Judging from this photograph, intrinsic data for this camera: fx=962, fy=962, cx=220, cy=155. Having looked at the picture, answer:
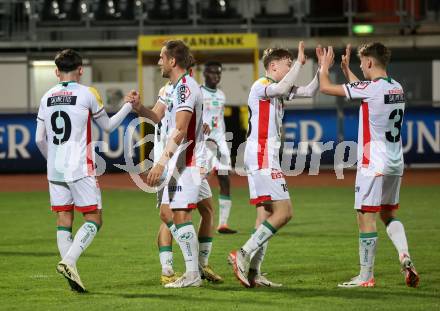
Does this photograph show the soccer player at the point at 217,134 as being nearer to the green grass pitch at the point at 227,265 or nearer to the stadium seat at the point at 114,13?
the green grass pitch at the point at 227,265

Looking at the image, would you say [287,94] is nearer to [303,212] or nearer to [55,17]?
[303,212]

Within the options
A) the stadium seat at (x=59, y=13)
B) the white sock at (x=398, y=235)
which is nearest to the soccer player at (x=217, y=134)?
the white sock at (x=398, y=235)

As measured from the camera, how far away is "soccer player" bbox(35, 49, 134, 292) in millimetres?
8570

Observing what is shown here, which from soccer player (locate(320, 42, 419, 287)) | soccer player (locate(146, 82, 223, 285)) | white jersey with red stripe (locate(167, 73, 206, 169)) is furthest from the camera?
soccer player (locate(146, 82, 223, 285))

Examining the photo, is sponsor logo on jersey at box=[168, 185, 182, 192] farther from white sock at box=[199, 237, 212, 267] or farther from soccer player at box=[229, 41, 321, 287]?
white sock at box=[199, 237, 212, 267]

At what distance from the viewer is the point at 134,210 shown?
17.0 meters

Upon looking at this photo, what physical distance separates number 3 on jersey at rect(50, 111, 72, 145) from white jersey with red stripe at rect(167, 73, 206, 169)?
0.92 meters

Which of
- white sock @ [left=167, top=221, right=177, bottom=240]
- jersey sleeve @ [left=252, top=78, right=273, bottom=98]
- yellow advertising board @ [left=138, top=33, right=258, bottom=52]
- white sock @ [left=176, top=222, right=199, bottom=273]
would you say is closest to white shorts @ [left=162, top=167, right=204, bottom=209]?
white sock @ [left=176, top=222, right=199, bottom=273]

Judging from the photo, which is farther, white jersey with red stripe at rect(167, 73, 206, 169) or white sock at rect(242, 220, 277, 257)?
white sock at rect(242, 220, 277, 257)

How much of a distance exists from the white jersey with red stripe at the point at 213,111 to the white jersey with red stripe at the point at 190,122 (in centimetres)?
525

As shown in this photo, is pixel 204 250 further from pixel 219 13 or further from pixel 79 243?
pixel 219 13

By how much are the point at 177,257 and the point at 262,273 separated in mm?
1754

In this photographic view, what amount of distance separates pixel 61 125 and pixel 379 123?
9.52ft

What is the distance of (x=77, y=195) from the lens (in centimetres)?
863
